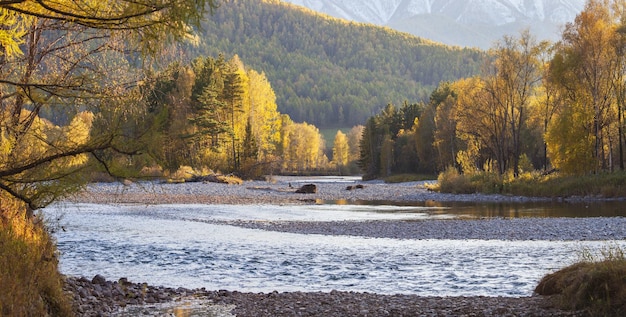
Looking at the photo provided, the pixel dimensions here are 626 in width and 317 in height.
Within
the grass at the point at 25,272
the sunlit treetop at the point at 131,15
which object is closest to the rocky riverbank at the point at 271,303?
the grass at the point at 25,272

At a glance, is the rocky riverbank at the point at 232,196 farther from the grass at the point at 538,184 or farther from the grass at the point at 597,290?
the grass at the point at 597,290

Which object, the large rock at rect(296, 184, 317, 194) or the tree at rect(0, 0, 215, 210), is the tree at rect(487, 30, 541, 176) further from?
the tree at rect(0, 0, 215, 210)

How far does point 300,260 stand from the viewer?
14992 mm

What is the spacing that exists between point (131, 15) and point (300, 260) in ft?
31.8

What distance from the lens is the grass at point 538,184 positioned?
36.7 m

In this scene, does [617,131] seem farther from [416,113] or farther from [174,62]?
[416,113]

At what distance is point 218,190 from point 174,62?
1331 inches

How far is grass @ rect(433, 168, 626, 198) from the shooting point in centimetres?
3666

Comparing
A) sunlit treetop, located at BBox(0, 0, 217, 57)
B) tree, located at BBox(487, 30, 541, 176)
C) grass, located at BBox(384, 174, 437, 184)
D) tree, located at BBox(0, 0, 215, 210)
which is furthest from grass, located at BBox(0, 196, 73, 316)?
grass, located at BBox(384, 174, 437, 184)

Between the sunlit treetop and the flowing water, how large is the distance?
643cm

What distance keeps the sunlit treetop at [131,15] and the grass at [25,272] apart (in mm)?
2915

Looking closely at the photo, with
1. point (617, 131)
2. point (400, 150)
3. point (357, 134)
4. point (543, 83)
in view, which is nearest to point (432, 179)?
point (400, 150)

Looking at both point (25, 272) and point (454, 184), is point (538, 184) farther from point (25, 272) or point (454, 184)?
point (25, 272)

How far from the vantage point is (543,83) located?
47938mm
